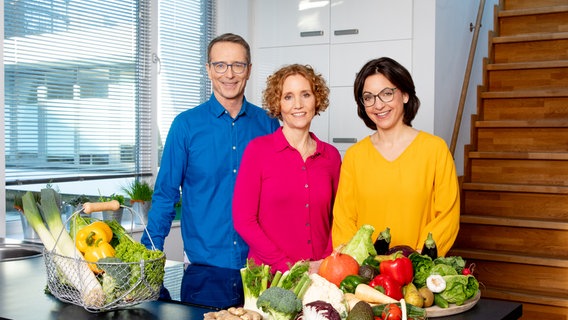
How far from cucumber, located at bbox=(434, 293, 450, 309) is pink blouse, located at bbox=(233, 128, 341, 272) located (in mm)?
723

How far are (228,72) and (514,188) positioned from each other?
2411 mm

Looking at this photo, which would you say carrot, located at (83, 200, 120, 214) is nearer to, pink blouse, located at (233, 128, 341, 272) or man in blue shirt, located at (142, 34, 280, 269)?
pink blouse, located at (233, 128, 341, 272)

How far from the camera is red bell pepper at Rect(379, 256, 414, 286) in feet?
5.72

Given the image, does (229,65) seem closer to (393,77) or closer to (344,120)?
(393,77)

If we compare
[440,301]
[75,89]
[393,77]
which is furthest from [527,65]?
[440,301]

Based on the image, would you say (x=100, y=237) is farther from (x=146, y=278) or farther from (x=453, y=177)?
(x=453, y=177)

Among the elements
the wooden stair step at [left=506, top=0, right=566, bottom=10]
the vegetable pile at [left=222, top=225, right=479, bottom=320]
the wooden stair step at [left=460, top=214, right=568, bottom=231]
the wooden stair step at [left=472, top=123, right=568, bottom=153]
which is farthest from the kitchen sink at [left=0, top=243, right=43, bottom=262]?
the wooden stair step at [left=506, top=0, right=566, bottom=10]

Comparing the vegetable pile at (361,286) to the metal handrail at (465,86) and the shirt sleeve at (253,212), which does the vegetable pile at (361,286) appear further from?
the metal handrail at (465,86)

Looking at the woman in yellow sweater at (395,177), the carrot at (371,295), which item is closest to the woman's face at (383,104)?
the woman in yellow sweater at (395,177)

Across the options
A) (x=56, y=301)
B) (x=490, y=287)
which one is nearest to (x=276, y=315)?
(x=56, y=301)

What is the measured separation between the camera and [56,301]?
189 centimetres

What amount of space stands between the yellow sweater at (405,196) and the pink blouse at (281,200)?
89 millimetres

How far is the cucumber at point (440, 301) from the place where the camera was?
1.74m

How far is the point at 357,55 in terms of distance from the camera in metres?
4.47
